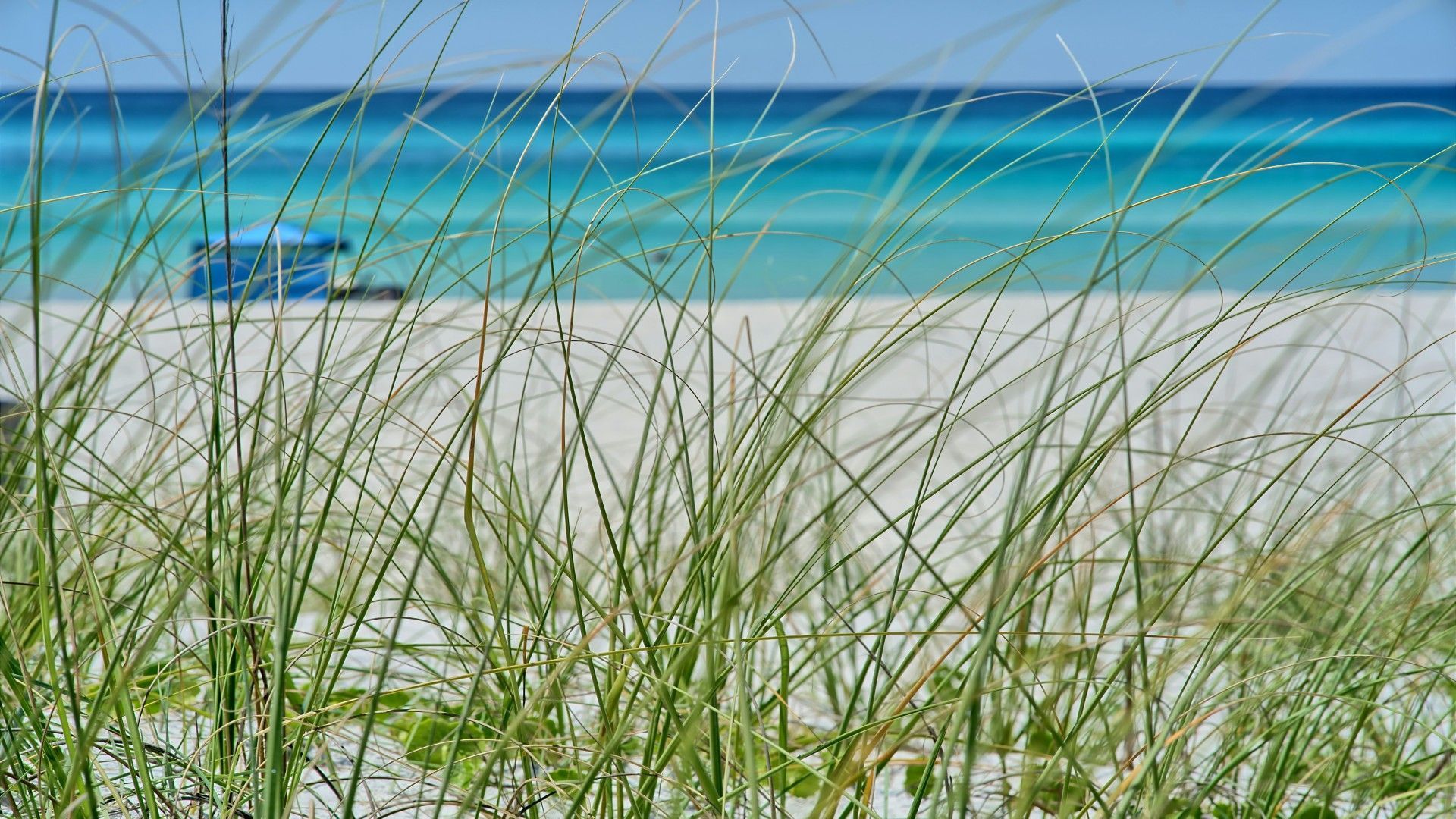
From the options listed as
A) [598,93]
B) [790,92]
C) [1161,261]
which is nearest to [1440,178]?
[1161,261]

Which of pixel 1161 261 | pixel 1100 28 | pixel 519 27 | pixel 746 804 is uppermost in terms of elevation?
pixel 1100 28

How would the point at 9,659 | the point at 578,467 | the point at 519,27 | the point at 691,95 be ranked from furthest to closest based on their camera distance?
the point at 691,95 → the point at 519,27 → the point at 578,467 → the point at 9,659

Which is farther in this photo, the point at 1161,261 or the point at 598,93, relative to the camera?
the point at 598,93

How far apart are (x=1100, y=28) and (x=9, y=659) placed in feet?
25.4

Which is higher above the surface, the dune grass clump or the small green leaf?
the dune grass clump

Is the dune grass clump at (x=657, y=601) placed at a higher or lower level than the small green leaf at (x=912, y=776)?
higher

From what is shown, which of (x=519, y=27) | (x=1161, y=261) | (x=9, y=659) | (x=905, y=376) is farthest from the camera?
(x=519, y=27)

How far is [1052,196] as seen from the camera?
26.4 ft

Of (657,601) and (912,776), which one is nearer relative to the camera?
(657,601)

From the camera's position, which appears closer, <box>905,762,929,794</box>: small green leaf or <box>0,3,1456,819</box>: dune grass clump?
<box>0,3,1456,819</box>: dune grass clump

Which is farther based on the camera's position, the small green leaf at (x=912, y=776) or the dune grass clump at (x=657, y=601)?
the small green leaf at (x=912, y=776)

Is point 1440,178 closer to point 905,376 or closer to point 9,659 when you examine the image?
point 905,376

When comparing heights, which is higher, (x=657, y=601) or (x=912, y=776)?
(x=657, y=601)

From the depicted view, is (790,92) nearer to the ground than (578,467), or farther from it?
farther from it
